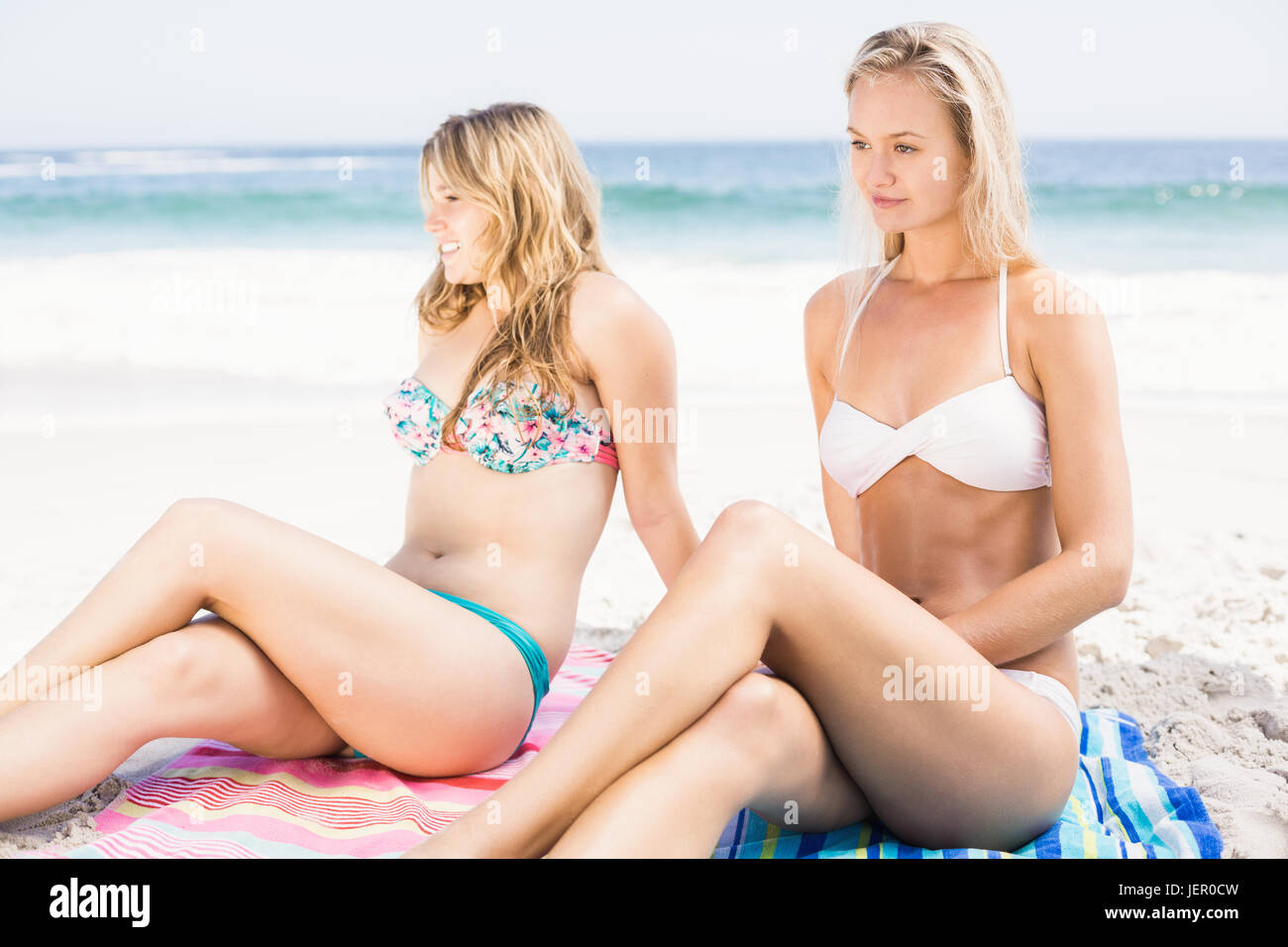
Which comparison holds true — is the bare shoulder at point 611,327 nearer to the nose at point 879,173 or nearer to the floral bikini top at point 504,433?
the floral bikini top at point 504,433

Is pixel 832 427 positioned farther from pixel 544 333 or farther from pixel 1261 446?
pixel 1261 446

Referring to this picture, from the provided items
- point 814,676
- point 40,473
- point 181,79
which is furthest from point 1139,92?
point 814,676

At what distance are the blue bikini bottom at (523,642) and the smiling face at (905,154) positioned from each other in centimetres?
120

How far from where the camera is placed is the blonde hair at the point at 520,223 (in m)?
2.71

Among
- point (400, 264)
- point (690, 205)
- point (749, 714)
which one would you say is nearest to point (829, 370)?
point (749, 714)

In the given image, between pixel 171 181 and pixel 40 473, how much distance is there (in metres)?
14.8

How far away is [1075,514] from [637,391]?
3.45ft

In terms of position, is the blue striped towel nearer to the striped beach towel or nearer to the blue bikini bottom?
the striped beach towel

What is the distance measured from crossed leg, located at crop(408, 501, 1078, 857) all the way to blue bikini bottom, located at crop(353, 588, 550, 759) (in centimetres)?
59

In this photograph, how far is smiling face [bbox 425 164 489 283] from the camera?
2844 mm

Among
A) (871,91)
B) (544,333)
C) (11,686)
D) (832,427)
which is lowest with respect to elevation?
(11,686)

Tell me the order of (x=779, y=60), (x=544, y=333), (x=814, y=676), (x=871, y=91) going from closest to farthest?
(x=814, y=676), (x=871, y=91), (x=544, y=333), (x=779, y=60)

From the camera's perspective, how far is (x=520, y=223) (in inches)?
112

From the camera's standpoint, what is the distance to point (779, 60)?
65.4 feet
